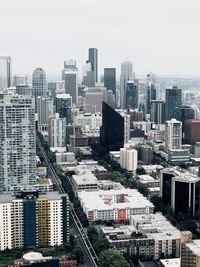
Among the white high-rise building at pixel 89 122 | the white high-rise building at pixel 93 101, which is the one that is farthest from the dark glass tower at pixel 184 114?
the white high-rise building at pixel 93 101

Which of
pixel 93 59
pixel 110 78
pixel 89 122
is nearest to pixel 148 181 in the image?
pixel 89 122

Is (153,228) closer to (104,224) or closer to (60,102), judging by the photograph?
(104,224)

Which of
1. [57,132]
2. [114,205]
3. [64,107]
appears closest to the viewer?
[114,205]

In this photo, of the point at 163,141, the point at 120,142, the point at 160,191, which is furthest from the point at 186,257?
the point at 163,141

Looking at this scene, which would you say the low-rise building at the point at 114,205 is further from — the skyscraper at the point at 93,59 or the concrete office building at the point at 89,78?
the skyscraper at the point at 93,59

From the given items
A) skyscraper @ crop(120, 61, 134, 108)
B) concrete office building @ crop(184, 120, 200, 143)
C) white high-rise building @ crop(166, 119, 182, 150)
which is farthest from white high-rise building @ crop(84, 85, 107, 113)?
white high-rise building @ crop(166, 119, 182, 150)

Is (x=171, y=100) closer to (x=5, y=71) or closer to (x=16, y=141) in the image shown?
(x=5, y=71)
